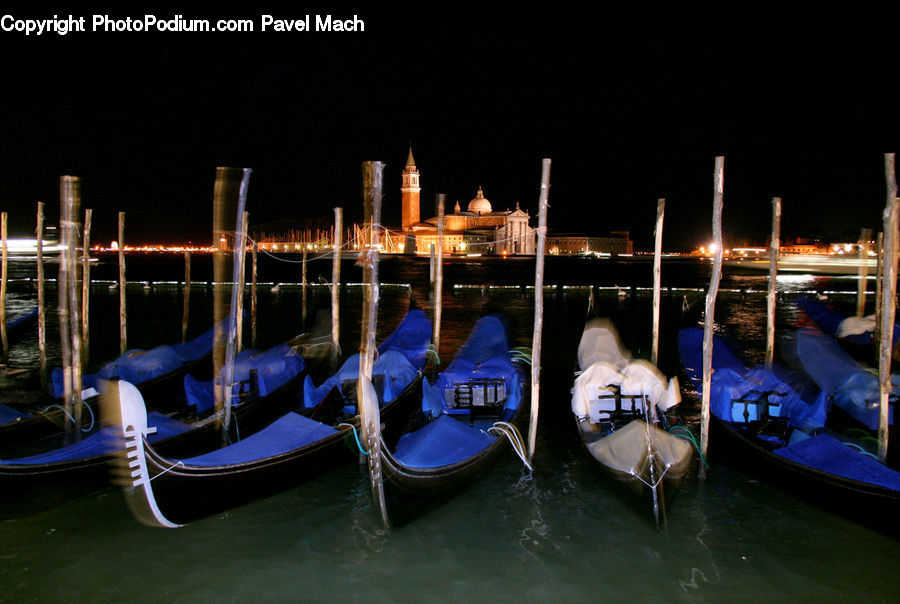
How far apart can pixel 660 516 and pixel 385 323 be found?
13.8m

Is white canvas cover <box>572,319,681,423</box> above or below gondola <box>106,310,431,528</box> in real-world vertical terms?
above

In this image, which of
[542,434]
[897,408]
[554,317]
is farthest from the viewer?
[554,317]

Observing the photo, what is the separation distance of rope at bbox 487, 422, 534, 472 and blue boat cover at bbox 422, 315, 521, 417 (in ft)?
2.63

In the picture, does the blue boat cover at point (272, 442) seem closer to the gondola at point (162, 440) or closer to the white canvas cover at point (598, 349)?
the gondola at point (162, 440)

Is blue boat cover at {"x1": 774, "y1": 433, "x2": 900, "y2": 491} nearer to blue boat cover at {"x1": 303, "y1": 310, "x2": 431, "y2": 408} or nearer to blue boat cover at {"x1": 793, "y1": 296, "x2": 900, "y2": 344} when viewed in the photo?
blue boat cover at {"x1": 303, "y1": 310, "x2": 431, "y2": 408}

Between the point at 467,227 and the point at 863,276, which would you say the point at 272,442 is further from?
the point at 467,227

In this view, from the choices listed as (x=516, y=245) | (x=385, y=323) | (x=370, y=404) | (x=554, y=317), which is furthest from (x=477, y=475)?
(x=516, y=245)

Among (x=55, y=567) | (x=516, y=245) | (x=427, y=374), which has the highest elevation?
(x=516, y=245)

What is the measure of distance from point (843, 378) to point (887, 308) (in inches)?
123

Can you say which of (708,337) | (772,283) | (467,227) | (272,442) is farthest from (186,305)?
(467,227)

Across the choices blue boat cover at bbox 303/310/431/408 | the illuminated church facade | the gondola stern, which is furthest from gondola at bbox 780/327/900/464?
the illuminated church facade

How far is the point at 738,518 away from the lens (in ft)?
17.5

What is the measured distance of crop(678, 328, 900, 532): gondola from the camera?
477cm

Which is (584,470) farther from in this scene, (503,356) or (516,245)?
(516,245)
